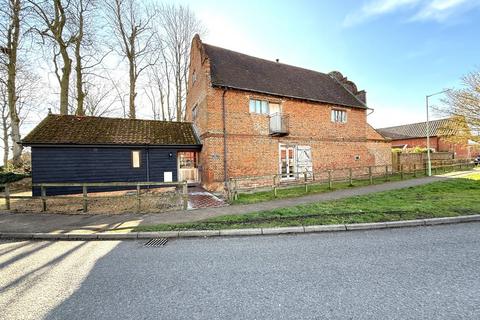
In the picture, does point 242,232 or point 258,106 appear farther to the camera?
point 258,106

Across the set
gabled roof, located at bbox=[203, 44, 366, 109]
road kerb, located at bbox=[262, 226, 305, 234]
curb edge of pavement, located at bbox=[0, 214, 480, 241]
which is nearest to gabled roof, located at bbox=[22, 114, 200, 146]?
gabled roof, located at bbox=[203, 44, 366, 109]

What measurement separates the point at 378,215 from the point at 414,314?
4424mm

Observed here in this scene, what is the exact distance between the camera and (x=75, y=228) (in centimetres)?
605

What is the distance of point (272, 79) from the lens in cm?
1584

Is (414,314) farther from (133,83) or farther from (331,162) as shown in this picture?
(133,83)

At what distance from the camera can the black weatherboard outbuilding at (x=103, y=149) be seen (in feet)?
37.4

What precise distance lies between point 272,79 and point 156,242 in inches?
552

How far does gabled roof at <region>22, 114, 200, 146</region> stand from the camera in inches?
461

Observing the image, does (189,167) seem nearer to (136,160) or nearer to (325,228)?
(136,160)

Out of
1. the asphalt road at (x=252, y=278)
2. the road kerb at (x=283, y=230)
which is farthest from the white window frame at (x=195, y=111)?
the road kerb at (x=283, y=230)

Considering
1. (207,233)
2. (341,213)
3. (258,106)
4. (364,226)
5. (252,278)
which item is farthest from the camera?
(258,106)

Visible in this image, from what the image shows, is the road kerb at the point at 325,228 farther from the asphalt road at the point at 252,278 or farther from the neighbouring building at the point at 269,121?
the neighbouring building at the point at 269,121

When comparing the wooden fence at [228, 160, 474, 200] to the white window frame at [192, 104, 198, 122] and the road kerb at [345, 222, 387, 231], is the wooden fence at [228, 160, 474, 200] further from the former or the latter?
the white window frame at [192, 104, 198, 122]

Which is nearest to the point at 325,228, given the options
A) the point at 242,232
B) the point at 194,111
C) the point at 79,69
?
the point at 242,232
